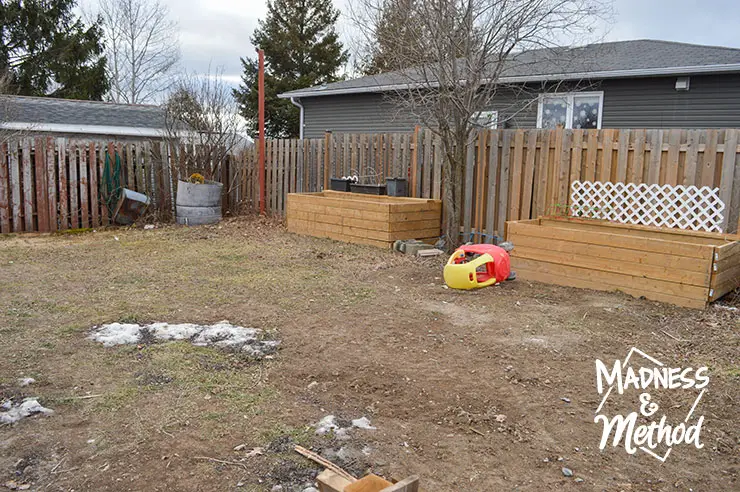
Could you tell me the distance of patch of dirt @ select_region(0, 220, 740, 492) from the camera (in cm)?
279

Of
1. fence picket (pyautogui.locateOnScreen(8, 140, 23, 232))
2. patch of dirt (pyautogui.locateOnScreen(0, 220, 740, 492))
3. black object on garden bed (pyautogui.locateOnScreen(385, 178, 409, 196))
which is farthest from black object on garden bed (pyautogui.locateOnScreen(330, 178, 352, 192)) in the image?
fence picket (pyautogui.locateOnScreen(8, 140, 23, 232))

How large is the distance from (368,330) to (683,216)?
4.31 meters

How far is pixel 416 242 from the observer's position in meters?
8.73

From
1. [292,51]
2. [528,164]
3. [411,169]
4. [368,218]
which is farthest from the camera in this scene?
[292,51]

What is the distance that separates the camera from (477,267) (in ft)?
21.8

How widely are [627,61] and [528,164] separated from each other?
6358mm

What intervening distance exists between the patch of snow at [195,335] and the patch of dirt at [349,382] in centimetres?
15

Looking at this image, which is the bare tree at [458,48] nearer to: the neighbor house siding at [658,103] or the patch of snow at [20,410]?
the neighbor house siding at [658,103]

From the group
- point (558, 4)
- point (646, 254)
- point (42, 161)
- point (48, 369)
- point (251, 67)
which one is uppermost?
point (251, 67)

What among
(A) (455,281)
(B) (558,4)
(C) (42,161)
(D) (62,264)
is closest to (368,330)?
(A) (455,281)

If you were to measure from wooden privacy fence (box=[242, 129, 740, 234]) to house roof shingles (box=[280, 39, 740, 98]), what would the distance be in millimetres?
1914

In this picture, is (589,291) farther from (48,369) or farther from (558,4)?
(48,369)

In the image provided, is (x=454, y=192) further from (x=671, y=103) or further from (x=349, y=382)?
(x=671, y=103)

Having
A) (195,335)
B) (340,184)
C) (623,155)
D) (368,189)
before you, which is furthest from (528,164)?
(195,335)
